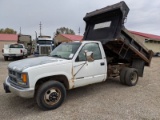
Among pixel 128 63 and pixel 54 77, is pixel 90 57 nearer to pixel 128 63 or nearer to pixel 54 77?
pixel 54 77

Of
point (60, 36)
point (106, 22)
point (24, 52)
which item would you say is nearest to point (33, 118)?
point (106, 22)

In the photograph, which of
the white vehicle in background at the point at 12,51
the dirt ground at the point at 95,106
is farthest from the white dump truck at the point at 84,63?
the white vehicle in background at the point at 12,51

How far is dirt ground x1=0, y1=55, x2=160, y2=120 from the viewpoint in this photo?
394 centimetres

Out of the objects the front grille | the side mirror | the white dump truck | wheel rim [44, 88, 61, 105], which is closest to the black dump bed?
the white dump truck

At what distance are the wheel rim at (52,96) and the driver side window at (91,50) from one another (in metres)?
1.17

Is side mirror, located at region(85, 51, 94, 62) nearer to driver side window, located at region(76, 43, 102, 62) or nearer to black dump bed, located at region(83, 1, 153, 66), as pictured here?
driver side window, located at region(76, 43, 102, 62)

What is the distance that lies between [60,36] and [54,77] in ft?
125

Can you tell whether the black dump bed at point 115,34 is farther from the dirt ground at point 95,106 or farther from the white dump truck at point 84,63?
the dirt ground at point 95,106

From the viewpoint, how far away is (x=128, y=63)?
24.4ft

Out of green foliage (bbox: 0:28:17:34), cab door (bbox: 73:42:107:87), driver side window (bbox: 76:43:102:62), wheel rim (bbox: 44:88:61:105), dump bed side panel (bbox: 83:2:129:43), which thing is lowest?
wheel rim (bbox: 44:88:61:105)

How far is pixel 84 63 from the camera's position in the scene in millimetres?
4953

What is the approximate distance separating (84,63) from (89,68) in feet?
0.92

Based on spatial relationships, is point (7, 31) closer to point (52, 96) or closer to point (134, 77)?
point (134, 77)

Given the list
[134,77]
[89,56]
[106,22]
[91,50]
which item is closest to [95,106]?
[89,56]
